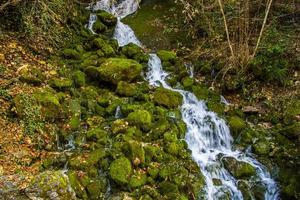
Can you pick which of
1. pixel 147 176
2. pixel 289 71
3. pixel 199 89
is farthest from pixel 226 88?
pixel 147 176

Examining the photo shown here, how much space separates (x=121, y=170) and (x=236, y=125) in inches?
134

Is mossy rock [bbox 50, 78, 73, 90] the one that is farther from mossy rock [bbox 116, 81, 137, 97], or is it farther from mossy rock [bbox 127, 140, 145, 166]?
mossy rock [bbox 127, 140, 145, 166]

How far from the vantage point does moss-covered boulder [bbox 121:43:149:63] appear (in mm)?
11437

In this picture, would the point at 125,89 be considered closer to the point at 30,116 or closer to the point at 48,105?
the point at 48,105

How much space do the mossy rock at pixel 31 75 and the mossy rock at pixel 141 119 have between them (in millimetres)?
2341

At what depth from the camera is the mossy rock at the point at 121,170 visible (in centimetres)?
718

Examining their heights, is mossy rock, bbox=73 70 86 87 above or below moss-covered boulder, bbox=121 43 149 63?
below

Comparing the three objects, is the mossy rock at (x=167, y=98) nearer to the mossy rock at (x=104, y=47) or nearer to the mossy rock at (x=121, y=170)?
the mossy rock at (x=104, y=47)

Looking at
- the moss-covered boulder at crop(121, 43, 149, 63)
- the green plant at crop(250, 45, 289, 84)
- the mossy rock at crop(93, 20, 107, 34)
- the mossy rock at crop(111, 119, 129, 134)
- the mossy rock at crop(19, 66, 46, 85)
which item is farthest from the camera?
the mossy rock at crop(93, 20, 107, 34)

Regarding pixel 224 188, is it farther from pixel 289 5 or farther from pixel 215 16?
pixel 289 5

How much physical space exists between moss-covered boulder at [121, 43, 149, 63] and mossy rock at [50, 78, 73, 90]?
2562mm

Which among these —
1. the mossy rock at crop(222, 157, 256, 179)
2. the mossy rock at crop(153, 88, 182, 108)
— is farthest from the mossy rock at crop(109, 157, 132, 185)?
the mossy rock at crop(153, 88, 182, 108)

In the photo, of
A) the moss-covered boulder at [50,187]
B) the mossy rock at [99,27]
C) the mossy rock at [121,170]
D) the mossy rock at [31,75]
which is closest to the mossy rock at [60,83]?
the mossy rock at [31,75]

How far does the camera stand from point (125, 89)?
982cm
